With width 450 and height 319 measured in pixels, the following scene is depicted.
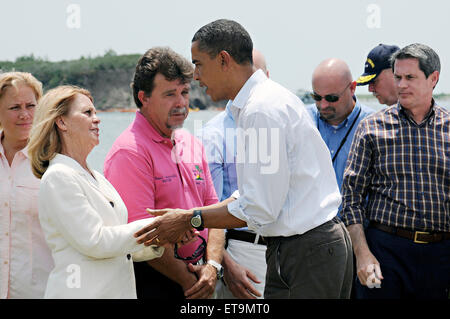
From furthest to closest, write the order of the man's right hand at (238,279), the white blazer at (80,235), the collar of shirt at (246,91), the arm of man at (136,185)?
the man's right hand at (238,279) → the arm of man at (136,185) → the collar of shirt at (246,91) → the white blazer at (80,235)

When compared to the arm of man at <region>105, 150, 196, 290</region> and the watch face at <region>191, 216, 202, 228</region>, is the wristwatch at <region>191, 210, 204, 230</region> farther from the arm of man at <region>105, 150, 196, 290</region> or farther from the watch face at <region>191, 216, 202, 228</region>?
the arm of man at <region>105, 150, 196, 290</region>

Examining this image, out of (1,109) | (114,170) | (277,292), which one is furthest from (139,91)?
(277,292)

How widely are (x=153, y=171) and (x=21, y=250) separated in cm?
89

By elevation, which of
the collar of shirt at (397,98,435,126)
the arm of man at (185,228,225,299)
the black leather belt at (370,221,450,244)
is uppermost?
the collar of shirt at (397,98,435,126)

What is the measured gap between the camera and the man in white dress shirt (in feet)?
9.40

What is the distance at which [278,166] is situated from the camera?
2.86 meters

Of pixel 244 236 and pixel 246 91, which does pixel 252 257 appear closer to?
pixel 244 236

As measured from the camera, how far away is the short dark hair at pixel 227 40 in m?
3.13

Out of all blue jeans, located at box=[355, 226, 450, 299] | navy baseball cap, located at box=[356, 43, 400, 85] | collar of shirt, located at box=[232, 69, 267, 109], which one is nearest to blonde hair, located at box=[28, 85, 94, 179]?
collar of shirt, located at box=[232, 69, 267, 109]

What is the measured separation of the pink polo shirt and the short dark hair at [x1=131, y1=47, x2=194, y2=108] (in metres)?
0.22

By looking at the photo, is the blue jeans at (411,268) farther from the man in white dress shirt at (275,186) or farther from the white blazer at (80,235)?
the white blazer at (80,235)

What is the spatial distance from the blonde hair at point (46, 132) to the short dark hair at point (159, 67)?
2.04 feet

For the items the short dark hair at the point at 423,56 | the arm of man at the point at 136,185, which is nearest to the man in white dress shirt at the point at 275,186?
the arm of man at the point at 136,185

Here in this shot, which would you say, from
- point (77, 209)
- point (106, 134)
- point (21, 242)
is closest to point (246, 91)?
point (77, 209)
